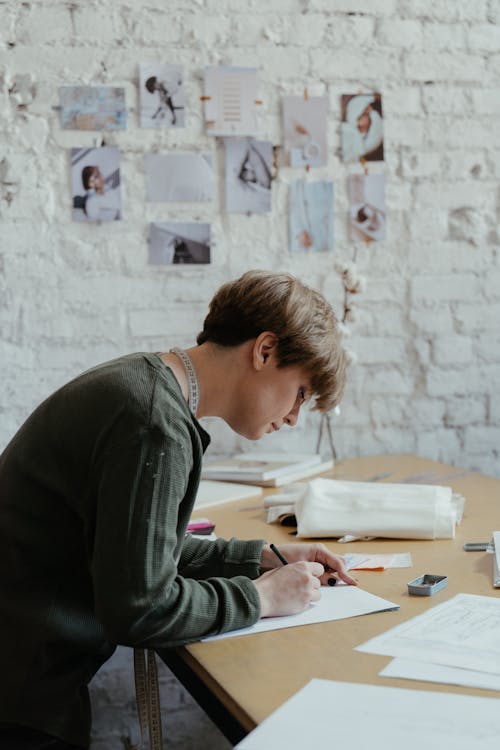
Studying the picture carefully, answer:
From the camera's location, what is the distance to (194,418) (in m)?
1.39

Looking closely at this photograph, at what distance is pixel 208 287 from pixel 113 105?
590mm

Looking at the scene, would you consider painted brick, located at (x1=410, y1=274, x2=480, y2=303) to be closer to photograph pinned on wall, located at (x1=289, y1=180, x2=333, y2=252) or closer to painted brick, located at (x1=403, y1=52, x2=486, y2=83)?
photograph pinned on wall, located at (x1=289, y1=180, x2=333, y2=252)

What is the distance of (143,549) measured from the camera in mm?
1190

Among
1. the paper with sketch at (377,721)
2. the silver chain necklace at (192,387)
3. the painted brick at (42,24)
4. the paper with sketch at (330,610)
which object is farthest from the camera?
the painted brick at (42,24)

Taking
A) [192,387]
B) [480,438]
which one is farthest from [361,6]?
[192,387]

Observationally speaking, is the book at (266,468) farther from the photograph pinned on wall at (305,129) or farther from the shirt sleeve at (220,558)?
the photograph pinned on wall at (305,129)

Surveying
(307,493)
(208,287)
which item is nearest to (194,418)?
(307,493)

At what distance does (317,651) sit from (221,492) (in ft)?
3.47

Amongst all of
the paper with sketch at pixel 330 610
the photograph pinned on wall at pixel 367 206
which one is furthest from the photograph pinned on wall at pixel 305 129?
the paper with sketch at pixel 330 610

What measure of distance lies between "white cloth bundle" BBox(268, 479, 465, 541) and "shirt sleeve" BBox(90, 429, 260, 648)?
562 millimetres

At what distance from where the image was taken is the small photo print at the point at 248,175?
2.65m

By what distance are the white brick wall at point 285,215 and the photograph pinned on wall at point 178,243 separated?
0.03 m

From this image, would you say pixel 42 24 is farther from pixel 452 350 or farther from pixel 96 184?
pixel 452 350

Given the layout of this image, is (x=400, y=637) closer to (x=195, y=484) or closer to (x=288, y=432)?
(x=195, y=484)
